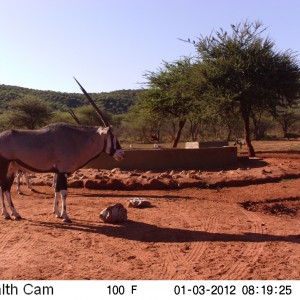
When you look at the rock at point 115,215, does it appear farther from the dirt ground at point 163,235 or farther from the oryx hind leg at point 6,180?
the oryx hind leg at point 6,180

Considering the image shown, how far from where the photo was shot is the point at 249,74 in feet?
78.8

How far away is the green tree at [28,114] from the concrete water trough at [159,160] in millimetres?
26652

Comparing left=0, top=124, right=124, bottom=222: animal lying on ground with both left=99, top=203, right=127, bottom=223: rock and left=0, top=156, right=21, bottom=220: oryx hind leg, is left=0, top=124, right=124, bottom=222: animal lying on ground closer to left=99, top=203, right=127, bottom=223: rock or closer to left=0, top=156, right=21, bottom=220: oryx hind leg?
left=0, top=156, right=21, bottom=220: oryx hind leg

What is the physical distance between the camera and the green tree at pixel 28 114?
42938mm

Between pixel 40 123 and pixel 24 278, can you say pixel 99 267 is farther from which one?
pixel 40 123

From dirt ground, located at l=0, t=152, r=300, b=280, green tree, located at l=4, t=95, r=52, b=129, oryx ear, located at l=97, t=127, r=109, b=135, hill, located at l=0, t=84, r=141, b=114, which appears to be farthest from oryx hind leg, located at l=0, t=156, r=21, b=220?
hill, located at l=0, t=84, r=141, b=114

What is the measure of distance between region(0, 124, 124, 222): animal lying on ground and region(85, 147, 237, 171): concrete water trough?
318 inches

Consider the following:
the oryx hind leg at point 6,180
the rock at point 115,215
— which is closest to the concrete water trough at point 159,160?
the oryx hind leg at point 6,180

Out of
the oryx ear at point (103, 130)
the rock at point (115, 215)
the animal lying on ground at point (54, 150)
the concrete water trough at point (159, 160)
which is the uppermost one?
the oryx ear at point (103, 130)

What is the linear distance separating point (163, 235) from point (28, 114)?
3748cm

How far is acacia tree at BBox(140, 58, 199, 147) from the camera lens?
94.8 feet

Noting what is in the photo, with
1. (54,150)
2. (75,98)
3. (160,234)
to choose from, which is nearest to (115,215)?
(160,234)

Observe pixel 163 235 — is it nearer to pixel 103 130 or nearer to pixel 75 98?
pixel 103 130

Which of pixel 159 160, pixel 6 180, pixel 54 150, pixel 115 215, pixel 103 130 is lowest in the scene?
pixel 115 215
